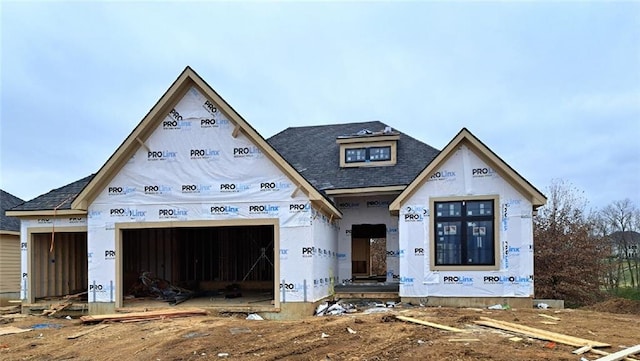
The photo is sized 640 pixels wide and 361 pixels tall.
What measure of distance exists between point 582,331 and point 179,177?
32.2ft

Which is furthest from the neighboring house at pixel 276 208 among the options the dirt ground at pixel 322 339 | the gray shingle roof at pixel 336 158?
the gray shingle roof at pixel 336 158

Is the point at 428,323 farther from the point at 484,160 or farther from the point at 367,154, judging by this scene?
the point at 367,154

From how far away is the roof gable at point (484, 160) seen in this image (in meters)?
13.3

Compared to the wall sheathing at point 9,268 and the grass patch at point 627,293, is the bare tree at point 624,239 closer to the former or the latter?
the grass patch at point 627,293

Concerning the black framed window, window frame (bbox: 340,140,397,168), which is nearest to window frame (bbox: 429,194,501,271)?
window frame (bbox: 340,140,397,168)

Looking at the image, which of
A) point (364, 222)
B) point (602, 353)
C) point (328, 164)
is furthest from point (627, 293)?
point (602, 353)

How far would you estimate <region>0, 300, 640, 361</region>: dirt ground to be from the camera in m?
7.70

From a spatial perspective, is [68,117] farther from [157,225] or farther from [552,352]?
[552,352]

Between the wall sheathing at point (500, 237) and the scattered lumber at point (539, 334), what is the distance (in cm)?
333

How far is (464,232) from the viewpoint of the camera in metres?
13.7

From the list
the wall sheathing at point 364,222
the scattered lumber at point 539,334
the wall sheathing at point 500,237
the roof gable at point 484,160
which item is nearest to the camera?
the scattered lumber at point 539,334

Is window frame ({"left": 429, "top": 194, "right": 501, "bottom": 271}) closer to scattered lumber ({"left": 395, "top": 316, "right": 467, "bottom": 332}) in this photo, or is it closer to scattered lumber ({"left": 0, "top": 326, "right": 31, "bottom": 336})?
scattered lumber ({"left": 395, "top": 316, "right": 467, "bottom": 332})

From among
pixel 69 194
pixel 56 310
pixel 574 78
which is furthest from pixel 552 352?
A: pixel 574 78

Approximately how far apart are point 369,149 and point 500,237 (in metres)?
6.40
